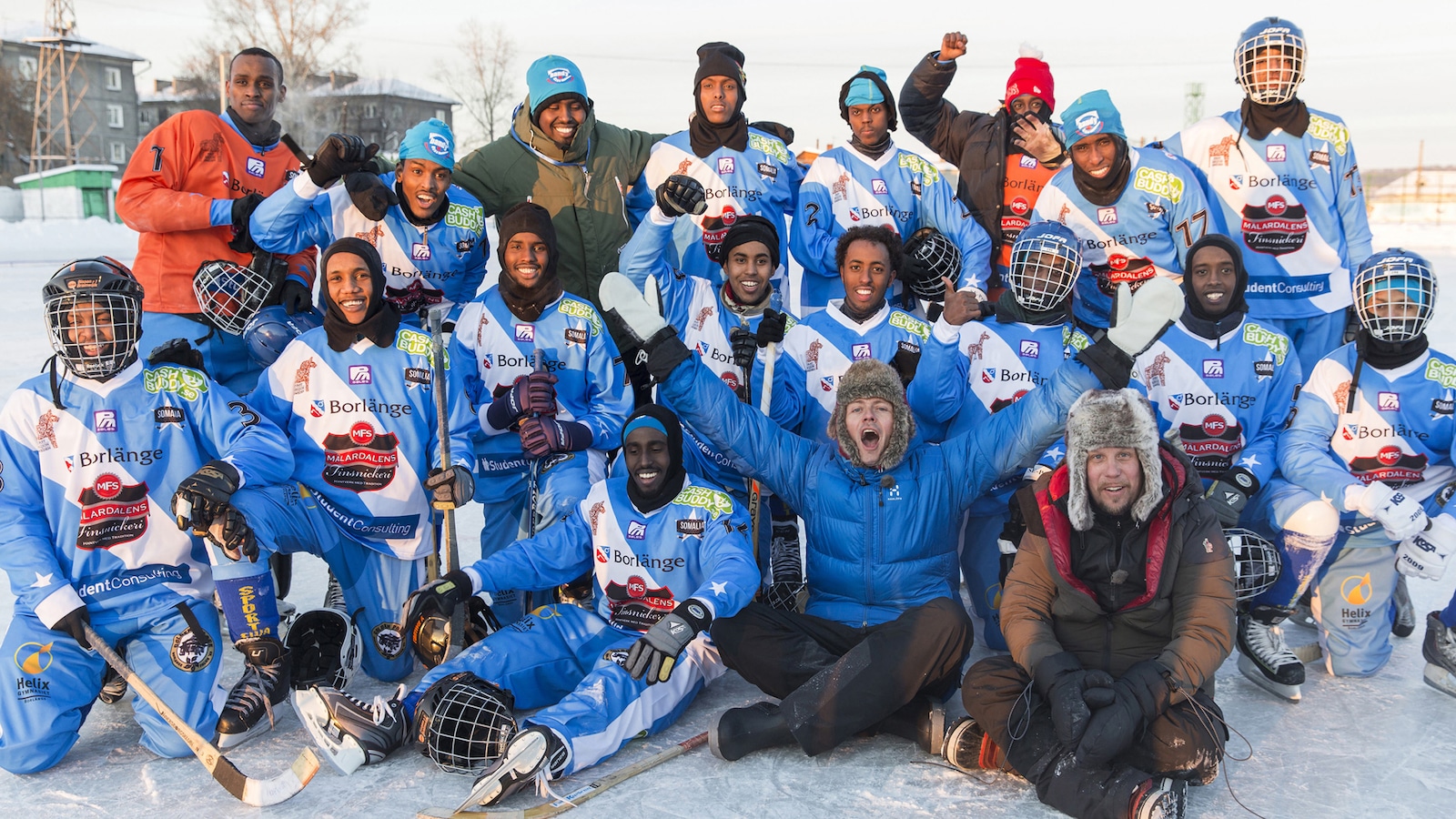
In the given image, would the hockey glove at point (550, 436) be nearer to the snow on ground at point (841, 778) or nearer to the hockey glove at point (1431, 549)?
the snow on ground at point (841, 778)

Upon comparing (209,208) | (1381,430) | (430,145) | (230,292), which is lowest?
(1381,430)

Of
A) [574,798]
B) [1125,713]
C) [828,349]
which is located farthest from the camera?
[828,349]

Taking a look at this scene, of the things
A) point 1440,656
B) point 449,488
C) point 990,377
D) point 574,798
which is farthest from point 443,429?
point 1440,656

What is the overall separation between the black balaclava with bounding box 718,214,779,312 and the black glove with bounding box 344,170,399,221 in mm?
1526

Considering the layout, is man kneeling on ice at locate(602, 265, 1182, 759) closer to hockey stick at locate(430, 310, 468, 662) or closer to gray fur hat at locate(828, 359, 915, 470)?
gray fur hat at locate(828, 359, 915, 470)

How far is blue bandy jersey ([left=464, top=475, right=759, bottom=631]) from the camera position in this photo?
3.97m

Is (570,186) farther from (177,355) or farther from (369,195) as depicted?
(177,355)

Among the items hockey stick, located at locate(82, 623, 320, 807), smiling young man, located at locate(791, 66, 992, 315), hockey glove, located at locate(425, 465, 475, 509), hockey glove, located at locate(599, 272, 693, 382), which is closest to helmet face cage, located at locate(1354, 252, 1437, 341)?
smiling young man, located at locate(791, 66, 992, 315)

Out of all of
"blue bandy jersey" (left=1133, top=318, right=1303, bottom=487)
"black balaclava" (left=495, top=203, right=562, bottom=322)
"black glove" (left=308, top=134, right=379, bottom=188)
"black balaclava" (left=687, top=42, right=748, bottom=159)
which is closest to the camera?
"blue bandy jersey" (left=1133, top=318, right=1303, bottom=487)

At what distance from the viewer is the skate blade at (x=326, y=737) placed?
3.46 metres

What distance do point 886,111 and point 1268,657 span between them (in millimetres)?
3103

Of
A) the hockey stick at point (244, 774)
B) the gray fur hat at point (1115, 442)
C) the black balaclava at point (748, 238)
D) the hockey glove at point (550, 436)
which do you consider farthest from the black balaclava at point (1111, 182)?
the hockey stick at point (244, 774)

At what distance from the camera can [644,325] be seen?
3.86m

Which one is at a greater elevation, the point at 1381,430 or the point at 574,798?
the point at 1381,430
